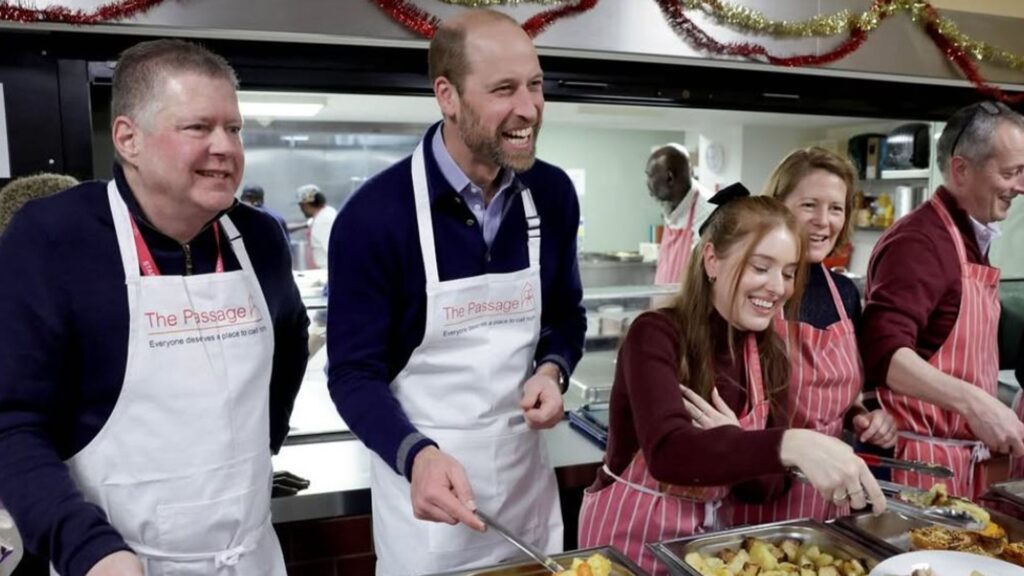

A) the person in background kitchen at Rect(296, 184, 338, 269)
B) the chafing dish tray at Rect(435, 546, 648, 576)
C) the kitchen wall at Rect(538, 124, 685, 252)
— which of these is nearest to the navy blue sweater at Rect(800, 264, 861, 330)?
the chafing dish tray at Rect(435, 546, 648, 576)

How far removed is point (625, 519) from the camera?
1.38m

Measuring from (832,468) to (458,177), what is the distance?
0.75 metres

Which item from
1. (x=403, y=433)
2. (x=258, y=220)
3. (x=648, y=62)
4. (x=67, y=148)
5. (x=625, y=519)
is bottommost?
(x=625, y=519)

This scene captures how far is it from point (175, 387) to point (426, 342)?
0.41 m

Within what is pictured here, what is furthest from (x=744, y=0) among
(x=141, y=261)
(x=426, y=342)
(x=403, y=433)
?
(x=141, y=261)

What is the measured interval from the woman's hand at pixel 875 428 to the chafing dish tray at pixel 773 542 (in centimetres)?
46

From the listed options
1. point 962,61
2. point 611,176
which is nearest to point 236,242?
point 962,61

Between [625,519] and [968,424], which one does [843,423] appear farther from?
[625,519]

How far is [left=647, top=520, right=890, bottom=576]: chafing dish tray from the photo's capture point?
3.69 ft

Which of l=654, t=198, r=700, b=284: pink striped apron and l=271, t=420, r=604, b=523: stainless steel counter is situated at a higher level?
l=654, t=198, r=700, b=284: pink striped apron

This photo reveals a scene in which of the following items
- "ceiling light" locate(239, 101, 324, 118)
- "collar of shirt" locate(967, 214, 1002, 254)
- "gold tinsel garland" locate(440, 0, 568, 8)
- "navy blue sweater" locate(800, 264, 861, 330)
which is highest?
"ceiling light" locate(239, 101, 324, 118)

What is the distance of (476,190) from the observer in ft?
4.49

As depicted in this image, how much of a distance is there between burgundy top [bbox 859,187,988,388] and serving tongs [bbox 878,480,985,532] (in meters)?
0.42

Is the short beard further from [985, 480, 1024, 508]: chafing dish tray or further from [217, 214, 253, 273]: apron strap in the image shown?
[985, 480, 1024, 508]: chafing dish tray
